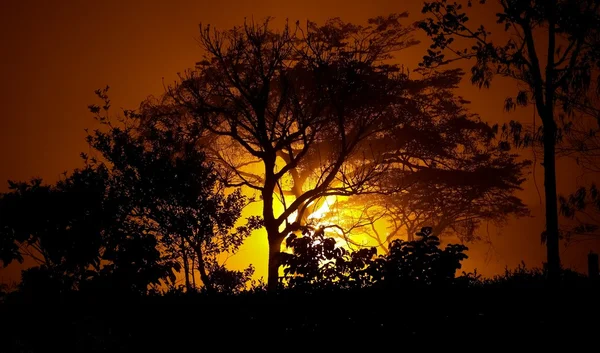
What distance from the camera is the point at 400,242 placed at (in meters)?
9.34

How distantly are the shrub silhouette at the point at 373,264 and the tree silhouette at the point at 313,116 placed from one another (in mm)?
7528

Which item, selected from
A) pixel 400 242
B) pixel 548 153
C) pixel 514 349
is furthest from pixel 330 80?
pixel 514 349

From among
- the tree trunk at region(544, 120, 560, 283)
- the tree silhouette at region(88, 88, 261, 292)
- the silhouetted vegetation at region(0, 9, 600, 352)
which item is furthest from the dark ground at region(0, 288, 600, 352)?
the tree trunk at region(544, 120, 560, 283)

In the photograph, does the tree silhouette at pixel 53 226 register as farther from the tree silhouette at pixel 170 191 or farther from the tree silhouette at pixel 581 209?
the tree silhouette at pixel 581 209

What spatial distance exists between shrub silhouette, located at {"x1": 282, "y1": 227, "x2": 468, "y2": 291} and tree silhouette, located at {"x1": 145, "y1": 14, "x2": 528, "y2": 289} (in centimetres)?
753

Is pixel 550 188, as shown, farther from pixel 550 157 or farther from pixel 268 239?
pixel 268 239

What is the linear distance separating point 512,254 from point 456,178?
3217 centimetres

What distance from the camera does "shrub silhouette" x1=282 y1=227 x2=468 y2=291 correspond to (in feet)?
29.1

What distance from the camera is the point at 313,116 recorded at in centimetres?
2098

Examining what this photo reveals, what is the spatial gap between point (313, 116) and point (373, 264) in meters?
12.3

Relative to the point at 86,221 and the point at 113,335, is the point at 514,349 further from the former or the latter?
the point at 86,221

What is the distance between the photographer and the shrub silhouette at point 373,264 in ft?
29.1

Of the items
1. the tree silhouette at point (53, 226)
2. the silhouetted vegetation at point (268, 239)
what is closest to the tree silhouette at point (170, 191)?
the silhouetted vegetation at point (268, 239)

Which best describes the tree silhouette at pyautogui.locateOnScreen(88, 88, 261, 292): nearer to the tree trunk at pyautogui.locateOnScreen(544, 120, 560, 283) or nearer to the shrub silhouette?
the shrub silhouette
